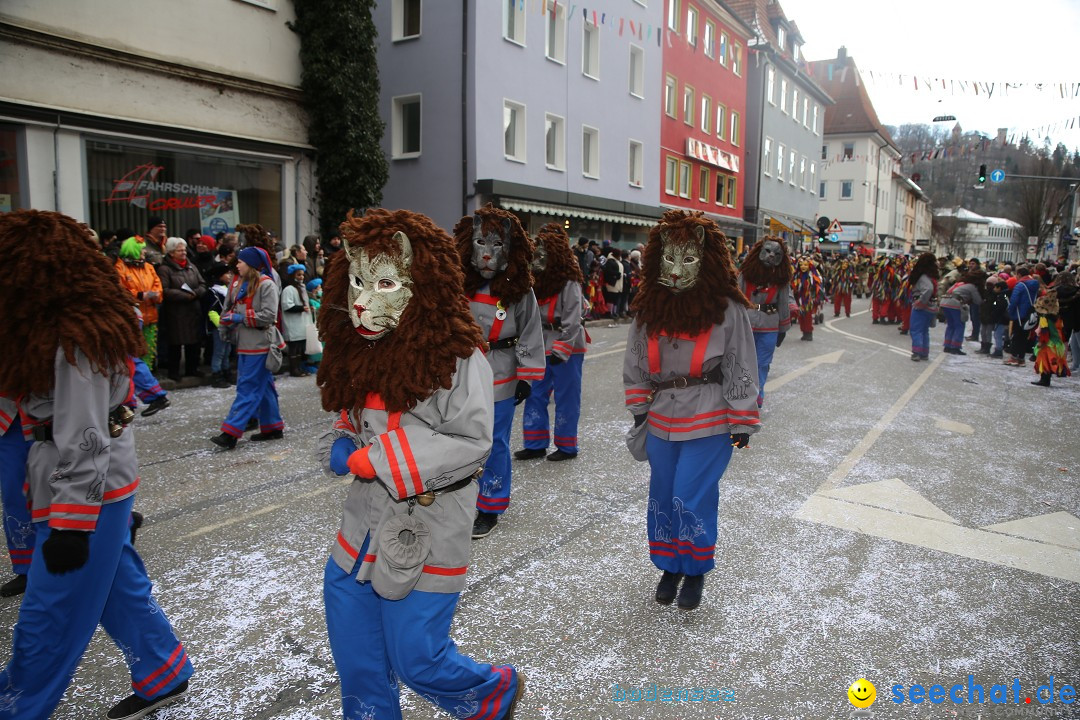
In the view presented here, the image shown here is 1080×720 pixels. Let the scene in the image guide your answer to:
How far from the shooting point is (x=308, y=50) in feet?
49.9

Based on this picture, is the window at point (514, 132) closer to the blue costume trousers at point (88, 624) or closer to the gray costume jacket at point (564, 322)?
the gray costume jacket at point (564, 322)

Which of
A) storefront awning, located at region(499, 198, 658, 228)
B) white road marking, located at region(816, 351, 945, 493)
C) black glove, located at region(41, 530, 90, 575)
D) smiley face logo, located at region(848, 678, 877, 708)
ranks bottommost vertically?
smiley face logo, located at region(848, 678, 877, 708)

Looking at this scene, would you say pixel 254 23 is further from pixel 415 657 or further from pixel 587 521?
pixel 415 657

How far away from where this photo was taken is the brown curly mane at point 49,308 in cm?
272

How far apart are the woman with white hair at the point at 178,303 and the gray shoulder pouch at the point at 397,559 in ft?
27.5

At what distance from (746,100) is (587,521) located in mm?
37791

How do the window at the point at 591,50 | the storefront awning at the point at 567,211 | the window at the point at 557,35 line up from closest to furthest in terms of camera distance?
the storefront awning at the point at 567,211 < the window at the point at 557,35 < the window at the point at 591,50

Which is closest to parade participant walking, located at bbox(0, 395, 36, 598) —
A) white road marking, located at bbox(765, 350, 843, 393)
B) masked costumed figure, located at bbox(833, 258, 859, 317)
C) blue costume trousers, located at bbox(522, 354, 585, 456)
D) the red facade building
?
blue costume trousers, located at bbox(522, 354, 585, 456)

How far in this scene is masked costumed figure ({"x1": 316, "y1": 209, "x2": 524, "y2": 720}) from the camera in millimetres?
2281

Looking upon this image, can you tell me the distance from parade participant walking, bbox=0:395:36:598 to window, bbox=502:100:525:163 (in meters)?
18.8

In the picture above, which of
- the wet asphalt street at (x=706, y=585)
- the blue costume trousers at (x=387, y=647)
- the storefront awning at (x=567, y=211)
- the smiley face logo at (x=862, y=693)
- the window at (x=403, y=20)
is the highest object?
the window at (x=403, y=20)

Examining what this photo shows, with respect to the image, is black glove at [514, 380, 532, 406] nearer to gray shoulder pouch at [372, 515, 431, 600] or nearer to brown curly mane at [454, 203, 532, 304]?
brown curly mane at [454, 203, 532, 304]

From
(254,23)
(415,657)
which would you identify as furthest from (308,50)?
(415,657)

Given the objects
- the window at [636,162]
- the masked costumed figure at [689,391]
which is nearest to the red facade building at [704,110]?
the window at [636,162]
